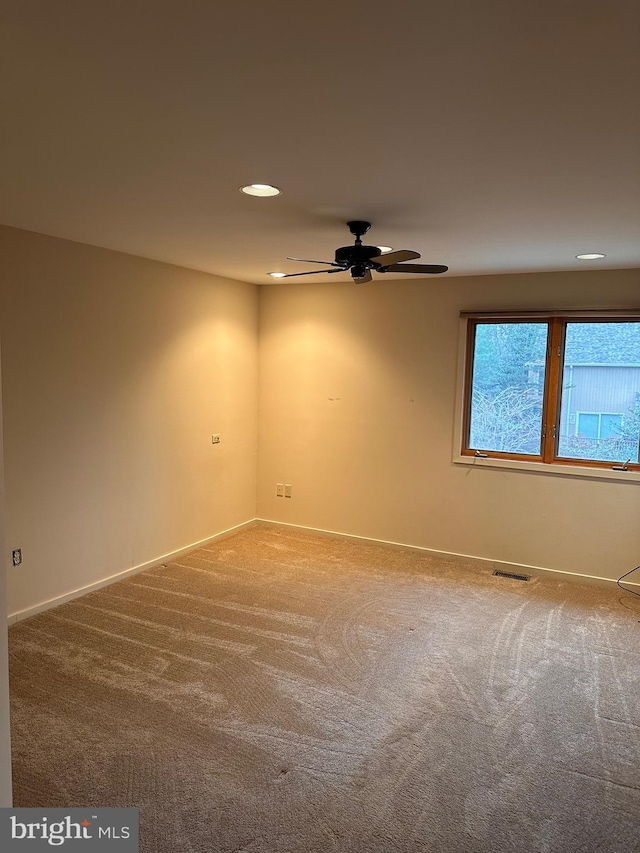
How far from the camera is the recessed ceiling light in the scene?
2.45 m

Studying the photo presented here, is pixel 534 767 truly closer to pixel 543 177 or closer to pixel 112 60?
pixel 543 177

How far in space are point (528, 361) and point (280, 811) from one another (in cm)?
362

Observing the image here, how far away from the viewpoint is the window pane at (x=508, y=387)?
4648 millimetres

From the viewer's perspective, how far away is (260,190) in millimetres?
2502

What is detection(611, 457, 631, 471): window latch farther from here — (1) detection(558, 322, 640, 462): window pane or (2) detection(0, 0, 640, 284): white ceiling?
(2) detection(0, 0, 640, 284): white ceiling

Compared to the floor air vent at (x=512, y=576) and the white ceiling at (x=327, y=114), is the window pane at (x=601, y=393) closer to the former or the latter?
the floor air vent at (x=512, y=576)

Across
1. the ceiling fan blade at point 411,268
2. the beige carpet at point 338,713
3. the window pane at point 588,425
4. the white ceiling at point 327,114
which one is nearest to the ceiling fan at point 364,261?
the ceiling fan blade at point 411,268

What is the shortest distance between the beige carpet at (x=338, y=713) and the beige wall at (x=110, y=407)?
42cm

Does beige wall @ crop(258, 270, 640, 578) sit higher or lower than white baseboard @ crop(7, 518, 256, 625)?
higher

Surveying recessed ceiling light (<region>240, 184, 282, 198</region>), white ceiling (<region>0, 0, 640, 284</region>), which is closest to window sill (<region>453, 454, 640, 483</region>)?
white ceiling (<region>0, 0, 640, 284</region>)

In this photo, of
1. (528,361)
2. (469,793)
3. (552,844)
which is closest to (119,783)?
A: (469,793)

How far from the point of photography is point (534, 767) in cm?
244

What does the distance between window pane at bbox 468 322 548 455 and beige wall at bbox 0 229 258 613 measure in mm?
2154

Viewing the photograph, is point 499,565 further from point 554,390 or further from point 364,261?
point 364,261
